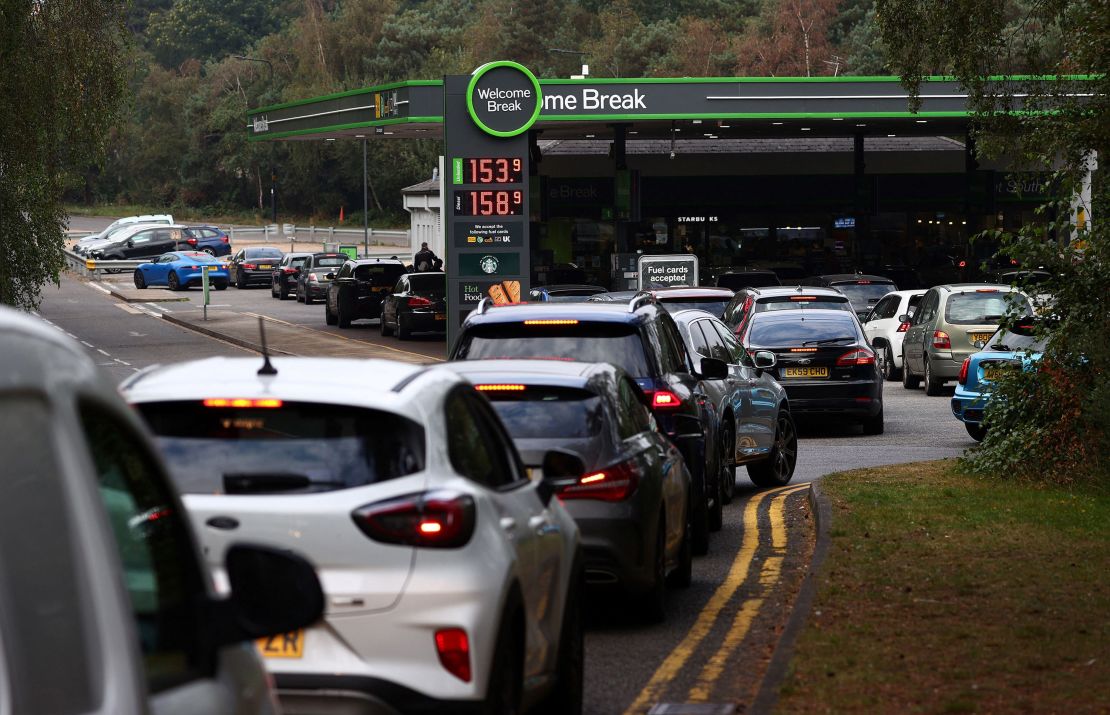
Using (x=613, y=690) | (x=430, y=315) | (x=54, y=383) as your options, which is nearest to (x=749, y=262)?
(x=430, y=315)

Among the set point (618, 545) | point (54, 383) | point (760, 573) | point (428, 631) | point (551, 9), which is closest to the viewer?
point (54, 383)

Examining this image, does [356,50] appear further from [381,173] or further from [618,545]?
[618,545]

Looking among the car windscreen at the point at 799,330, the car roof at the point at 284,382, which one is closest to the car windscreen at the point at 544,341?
the car roof at the point at 284,382

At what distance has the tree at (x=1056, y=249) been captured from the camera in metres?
14.3

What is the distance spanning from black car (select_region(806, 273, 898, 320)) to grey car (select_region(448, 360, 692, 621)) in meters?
28.0

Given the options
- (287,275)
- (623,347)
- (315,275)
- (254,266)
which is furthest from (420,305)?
(623,347)

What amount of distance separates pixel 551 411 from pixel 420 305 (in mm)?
33350

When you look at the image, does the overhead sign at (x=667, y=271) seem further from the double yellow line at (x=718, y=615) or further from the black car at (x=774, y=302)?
the double yellow line at (x=718, y=615)

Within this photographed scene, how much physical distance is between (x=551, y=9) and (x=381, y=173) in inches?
635

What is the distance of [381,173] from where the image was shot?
117812 mm

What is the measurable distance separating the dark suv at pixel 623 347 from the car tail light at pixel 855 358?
26.6 feet

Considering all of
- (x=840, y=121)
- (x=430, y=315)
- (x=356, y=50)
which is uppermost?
(x=356, y=50)

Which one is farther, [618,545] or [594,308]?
[594,308]

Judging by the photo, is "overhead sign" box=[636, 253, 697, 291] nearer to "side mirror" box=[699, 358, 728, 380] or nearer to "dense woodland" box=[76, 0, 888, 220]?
"side mirror" box=[699, 358, 728, 380]
